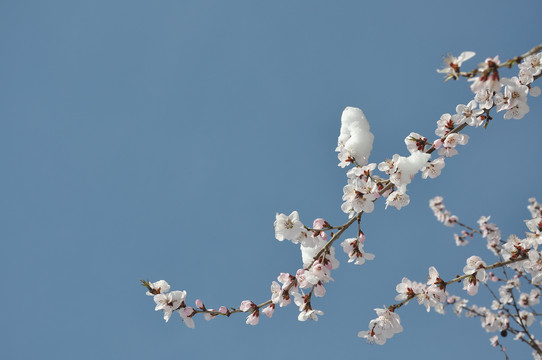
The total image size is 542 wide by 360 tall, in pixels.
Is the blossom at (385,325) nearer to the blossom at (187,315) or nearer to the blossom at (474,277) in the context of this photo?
the blossom at (474,277)

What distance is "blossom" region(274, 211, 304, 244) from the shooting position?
2.81 meters

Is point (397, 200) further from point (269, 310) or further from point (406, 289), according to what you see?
point (269, 310)

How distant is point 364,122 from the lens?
281 centimetres

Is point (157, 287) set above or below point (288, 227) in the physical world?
above

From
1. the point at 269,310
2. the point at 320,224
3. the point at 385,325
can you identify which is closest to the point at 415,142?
the point at 320,224

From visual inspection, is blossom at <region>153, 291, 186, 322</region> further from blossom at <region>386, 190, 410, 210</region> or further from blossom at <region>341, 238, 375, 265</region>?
blossom at <region>386, 190, 410, 210</region>

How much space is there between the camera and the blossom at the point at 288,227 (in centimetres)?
281

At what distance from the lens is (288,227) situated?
284 centimetres

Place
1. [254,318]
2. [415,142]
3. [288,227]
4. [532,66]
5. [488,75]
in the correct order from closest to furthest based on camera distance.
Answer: [488,75] → [288,227] → [532,66] → [415,142] → [254,318]

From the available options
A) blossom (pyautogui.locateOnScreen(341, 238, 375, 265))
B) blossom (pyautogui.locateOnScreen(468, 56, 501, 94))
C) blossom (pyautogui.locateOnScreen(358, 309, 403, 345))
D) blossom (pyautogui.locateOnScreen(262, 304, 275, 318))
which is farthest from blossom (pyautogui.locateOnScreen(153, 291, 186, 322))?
blossom (pyautogui.locateOnScreen(468, 56, 501, 94))

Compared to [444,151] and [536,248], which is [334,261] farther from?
[536,248]

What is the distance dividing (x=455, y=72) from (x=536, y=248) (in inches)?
78.4

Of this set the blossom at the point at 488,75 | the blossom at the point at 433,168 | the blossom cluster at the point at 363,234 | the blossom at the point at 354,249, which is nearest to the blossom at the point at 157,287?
the blossom cluster at the point at 363,234

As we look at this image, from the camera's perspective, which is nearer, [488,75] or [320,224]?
[488,75]
